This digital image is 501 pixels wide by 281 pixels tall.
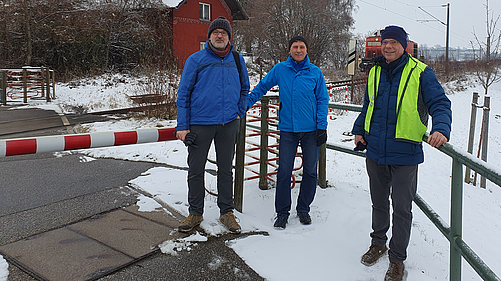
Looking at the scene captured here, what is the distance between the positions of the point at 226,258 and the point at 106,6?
25.6 metres

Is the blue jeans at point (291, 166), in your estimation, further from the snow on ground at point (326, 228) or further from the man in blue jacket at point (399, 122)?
the man in blue jacket at point (399, 122)

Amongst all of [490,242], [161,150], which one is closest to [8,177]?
[161,150]

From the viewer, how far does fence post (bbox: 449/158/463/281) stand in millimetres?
2496

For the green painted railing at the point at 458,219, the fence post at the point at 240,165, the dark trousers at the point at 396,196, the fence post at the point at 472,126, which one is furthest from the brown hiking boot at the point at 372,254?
the fence post at the point at 472,126

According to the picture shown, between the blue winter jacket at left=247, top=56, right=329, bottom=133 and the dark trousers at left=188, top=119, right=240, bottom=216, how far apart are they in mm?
437

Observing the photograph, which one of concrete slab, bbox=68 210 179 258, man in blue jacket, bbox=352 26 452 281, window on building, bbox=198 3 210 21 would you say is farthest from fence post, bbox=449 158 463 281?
window on building, bbox=198 3 210 21

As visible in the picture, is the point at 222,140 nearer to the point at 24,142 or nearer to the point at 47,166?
the point at 24,142

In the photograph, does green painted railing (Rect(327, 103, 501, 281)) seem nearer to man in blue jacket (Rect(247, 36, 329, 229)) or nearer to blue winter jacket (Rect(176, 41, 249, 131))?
man in blue jacket (Rect(247, 36, 329, 229))

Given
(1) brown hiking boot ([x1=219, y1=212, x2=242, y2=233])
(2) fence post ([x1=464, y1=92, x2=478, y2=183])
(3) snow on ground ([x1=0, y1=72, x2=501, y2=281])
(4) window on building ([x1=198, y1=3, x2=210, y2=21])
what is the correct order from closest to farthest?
(3) snow on ground ([x1=0, y1=72, x2=501, y2=281]) → (1) brown hiking boot ([x1=219, y1=212, x2=242, y2=233]) → (2) fence post ([x1=464, y1=92, x2=478, y2=183]) → (4) window on building ([x1=198, y1=3, x2=210, y2=21])

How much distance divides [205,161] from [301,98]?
108 cm

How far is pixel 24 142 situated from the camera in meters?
3.08

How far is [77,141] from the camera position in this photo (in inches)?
133

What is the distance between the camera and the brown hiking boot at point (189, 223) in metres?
3.69

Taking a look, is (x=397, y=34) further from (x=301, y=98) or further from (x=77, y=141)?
(x=77, y=141)
